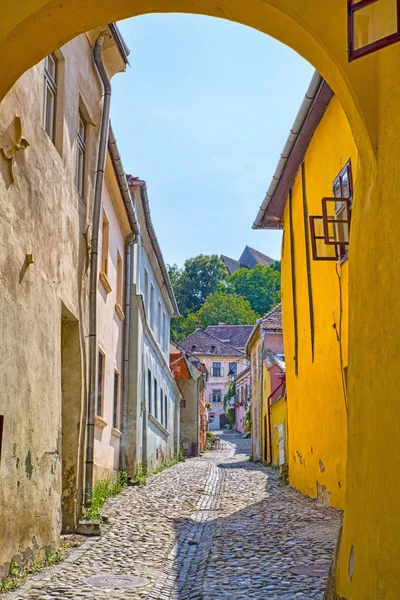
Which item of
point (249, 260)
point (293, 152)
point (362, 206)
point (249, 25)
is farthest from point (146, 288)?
point (249, 260)

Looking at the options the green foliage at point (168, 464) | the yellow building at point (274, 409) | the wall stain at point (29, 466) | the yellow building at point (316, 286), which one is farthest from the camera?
the yellow building at point (274, 409)

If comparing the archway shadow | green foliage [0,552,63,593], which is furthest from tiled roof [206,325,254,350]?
green foliage [0,552,63,593]

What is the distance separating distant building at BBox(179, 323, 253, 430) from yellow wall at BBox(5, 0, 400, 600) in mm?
67086

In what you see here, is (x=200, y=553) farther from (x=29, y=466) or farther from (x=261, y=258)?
(x=261, y=258)

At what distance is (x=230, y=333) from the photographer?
272 feet

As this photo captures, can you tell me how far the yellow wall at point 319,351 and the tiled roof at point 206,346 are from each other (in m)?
56.1

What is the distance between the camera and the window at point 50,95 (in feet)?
27.1

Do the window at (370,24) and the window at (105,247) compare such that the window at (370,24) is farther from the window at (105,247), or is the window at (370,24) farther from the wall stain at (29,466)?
the window at (105,247)

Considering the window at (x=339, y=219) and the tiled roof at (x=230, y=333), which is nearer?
the window at (x=339, y=219)

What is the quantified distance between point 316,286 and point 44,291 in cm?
680

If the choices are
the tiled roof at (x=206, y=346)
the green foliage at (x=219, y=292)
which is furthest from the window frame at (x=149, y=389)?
the green foliage at (x=219, y=292)

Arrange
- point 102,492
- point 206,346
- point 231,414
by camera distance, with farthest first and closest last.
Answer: point 206,346, point 231,414, point 102,492

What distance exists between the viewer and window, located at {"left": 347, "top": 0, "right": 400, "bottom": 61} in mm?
4145

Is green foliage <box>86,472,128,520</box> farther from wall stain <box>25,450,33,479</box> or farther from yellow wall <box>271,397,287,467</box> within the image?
yellow wall <box>271,397,287,467</box>
